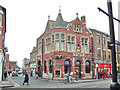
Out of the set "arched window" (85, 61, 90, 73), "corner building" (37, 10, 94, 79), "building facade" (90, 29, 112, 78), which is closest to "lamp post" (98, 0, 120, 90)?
"corner building" (37, 10, 94, 79)

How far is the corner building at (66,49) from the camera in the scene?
27.2m

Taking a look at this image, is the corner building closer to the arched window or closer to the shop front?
the arched window

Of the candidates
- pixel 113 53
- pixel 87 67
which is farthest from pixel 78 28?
pixel 113 53

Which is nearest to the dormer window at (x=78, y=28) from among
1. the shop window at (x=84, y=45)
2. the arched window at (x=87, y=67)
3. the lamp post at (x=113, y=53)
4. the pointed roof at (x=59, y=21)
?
the shop window at (x=84, y=45)

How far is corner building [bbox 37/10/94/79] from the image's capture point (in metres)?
27.2

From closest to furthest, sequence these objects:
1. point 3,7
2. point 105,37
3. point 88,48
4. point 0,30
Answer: point 0,30, point 3,7, point 88,48, point 105,37

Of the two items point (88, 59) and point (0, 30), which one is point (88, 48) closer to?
point (88, 59)

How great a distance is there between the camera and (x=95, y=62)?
32.3m

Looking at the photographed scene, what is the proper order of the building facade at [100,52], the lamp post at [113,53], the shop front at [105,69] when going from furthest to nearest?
the shop front at [105,69] < the building facade at [100,52] < the lamp post at [113,53]

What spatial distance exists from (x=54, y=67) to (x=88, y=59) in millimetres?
7654

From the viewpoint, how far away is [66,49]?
28.2m

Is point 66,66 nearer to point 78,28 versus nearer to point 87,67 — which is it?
point 87,67

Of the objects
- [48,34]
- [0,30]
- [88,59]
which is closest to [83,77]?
[88,59]

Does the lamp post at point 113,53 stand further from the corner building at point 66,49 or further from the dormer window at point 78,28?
the dormer window at point 78,28
